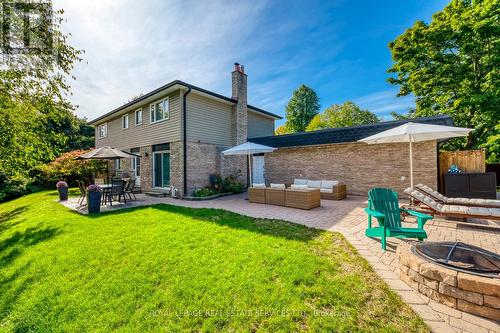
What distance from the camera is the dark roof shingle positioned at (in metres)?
8.49

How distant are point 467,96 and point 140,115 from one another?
20473mm

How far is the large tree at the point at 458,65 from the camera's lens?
11414mm

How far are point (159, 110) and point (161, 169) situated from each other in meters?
3.52

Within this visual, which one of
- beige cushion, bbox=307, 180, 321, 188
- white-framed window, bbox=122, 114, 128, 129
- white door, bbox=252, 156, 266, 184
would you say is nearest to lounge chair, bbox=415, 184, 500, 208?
beige cushion, bbox=307, 180, 321, 188

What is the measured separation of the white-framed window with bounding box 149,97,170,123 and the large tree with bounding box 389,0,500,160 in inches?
640

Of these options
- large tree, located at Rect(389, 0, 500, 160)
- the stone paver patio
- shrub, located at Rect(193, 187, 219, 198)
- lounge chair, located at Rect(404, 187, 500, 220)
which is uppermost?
large tree, located at Rect(389, 0, 500, 160)

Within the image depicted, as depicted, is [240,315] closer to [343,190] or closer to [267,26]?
[343,190]

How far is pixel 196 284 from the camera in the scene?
3.00 meters

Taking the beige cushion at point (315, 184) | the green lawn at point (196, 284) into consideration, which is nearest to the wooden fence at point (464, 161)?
the beige cushion at point (315, 184)

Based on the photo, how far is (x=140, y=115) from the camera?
1355cm

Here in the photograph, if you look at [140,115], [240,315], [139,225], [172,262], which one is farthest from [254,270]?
[140,115]

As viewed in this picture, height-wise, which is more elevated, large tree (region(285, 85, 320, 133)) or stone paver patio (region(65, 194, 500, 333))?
large tree (region(285, 85, 320, 133))

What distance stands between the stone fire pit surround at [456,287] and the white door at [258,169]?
11.3 metres

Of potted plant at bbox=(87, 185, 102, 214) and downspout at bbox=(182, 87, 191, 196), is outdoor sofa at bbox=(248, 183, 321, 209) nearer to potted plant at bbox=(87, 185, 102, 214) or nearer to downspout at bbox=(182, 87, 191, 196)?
downspout at bbox=(182, 87, 191, 196)
